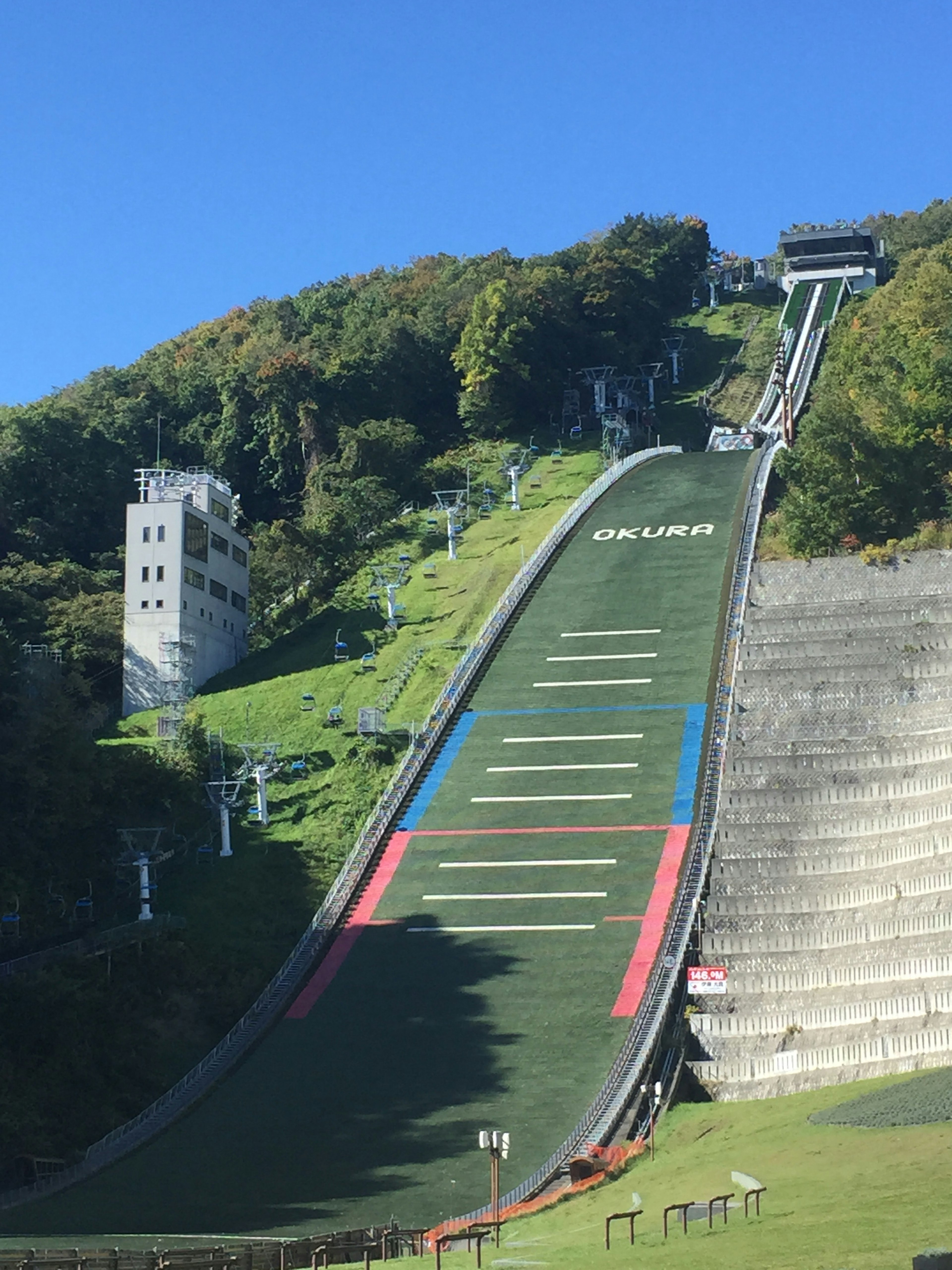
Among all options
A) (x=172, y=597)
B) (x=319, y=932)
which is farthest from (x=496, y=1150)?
(x=172, y=597)

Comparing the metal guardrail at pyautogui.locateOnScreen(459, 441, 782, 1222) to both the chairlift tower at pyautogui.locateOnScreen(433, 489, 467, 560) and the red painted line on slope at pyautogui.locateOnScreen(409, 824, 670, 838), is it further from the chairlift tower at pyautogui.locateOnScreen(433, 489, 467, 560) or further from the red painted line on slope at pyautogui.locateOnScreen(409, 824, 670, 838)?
the chairlift tower at pyautogui.locateOnScreen(433, 489, 467, 560)

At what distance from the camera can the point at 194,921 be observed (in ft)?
199

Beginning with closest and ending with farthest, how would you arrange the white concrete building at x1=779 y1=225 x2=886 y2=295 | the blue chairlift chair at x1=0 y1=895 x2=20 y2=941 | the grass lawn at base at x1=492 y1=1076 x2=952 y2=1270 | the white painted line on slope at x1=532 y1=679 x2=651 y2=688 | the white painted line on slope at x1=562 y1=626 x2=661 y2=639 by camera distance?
the grass lawn at base at x1=492 y1=1076 x2=952 y2=1270 → the blue chairlift chair at x1=0 y1=895 x2=20 y2=941 → the white painted line on slope at x1=532 y1=679 x2=651 y2=688 → the white painted line on slope at x1=562 y1=626 x2=661 y2=639 → the white concrete building at x1=779 y1=225 x2=886 y2=295

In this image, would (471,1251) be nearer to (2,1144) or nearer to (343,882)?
(2,1144)

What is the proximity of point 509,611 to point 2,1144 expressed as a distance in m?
40.8

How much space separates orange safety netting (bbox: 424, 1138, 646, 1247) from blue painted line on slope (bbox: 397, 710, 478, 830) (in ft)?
72.8

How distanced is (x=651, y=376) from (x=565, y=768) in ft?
236

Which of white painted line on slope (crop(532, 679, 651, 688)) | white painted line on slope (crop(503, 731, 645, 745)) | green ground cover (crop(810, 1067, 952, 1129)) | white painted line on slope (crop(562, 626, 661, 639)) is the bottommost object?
green ground cover (crop(810, 1067, 952, 1129))

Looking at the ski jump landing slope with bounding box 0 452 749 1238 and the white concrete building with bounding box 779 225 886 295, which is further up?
the white concrete building with bounding box 779 225 886 295

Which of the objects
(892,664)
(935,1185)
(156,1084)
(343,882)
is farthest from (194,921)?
(935,1185)

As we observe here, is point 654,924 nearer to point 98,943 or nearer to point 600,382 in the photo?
point 98,943

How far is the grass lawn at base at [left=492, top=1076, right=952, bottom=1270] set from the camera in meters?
27.7

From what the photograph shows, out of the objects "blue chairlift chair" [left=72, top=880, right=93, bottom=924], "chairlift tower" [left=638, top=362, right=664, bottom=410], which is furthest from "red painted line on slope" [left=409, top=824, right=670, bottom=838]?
"chairlift tower" [left=638, top=362, right=664, bottom=410]

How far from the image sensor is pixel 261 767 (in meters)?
69.2
